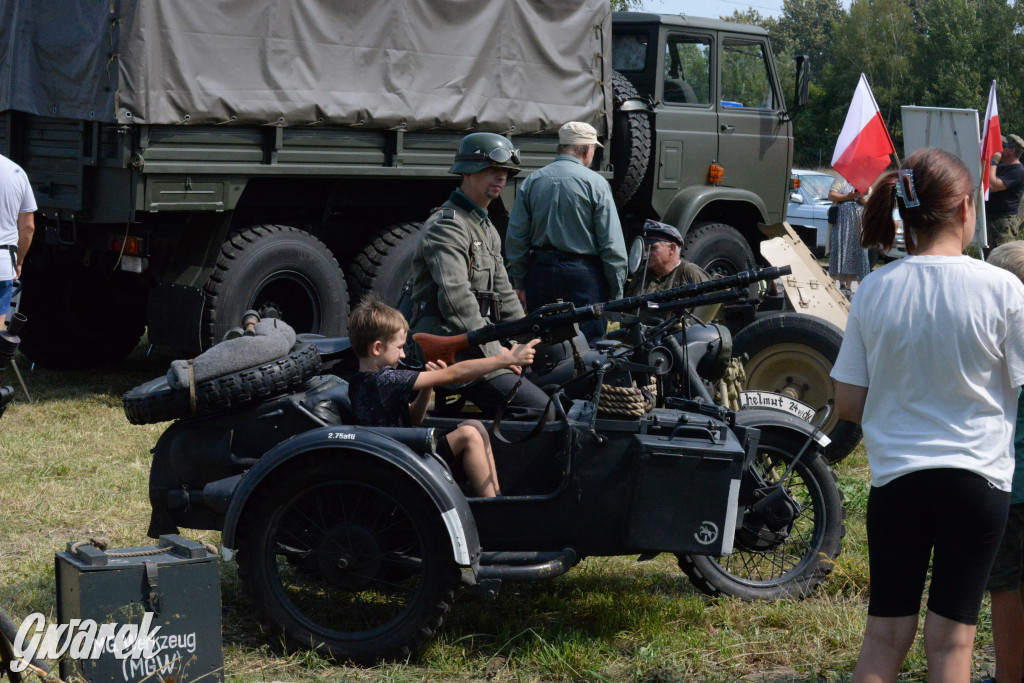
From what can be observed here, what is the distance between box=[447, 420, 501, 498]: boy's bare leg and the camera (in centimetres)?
414

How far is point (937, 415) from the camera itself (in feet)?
9.28

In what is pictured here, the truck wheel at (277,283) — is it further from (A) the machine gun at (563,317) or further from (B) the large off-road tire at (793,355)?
(A) the machine gun at (563,317)

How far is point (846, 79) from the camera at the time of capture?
4397 cm

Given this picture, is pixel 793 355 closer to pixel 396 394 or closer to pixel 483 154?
pixel 483 154

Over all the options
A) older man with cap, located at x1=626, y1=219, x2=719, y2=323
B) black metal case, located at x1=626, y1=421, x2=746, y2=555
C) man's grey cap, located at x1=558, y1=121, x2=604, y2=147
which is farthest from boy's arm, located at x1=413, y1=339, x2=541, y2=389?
man's grey cap, located at x1=558, y1=121, x2=604, y2=147

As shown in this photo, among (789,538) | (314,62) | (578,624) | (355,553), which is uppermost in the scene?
(314,62)

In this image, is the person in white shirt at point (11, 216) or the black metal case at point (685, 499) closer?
the black metal case at point (685, 499)

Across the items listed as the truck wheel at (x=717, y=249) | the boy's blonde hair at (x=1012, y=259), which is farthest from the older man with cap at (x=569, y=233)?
the truck wheel at (x=717, y=249)

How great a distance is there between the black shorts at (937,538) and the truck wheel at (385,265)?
5.92 metres

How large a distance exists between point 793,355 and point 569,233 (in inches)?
55.7

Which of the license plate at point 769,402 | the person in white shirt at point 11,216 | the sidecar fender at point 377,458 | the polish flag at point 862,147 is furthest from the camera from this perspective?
the polish flag at point 862,147

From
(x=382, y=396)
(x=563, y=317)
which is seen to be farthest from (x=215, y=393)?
(x=563, y=317)

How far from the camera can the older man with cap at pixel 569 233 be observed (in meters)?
6.53

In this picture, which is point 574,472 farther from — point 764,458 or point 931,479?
point 931,479
